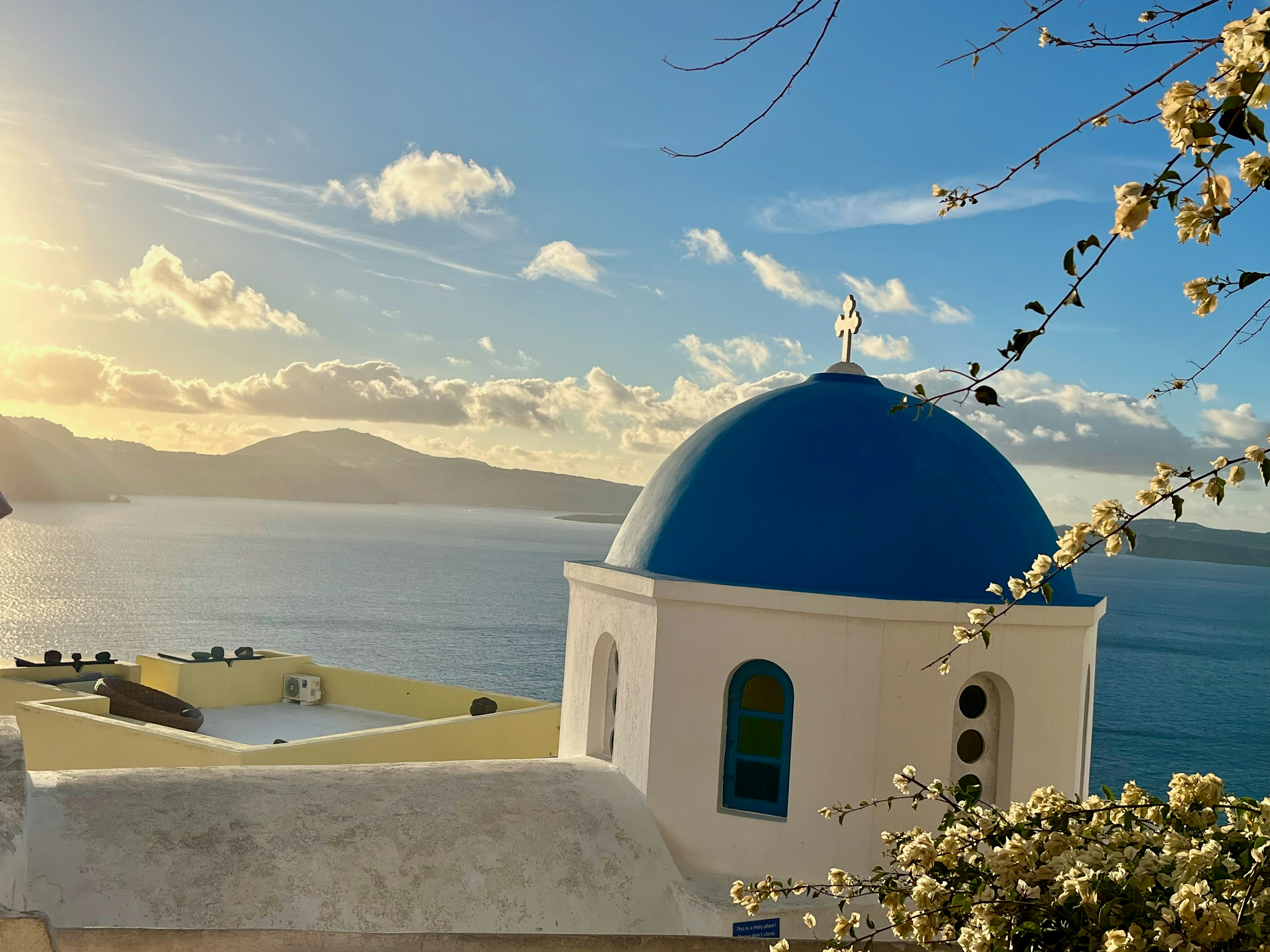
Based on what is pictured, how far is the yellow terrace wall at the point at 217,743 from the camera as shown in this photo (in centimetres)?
1675

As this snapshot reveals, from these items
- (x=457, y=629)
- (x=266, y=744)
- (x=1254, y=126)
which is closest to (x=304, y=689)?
(x=266, y=744)

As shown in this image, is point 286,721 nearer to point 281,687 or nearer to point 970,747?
point 281,687

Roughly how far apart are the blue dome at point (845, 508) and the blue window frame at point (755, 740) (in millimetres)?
845

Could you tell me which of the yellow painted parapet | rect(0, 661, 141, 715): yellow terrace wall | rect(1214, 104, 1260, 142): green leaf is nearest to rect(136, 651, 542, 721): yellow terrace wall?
the yellow painted parapet

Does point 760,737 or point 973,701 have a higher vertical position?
point 973,701

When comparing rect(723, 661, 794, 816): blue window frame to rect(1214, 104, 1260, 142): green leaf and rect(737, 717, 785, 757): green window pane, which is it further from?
rect(1214, 104, 1260, 142): green leaf

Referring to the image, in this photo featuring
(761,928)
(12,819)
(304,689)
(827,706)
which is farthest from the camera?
(304,689)

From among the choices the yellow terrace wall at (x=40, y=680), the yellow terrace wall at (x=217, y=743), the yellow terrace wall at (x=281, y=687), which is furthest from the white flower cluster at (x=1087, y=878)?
the yellow terrace wall at (x=40, y=680)

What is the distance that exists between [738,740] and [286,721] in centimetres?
1638

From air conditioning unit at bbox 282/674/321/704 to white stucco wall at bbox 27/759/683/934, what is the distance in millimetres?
16676

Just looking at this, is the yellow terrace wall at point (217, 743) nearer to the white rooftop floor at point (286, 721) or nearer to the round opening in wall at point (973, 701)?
the white rooftop floor at point (286, 721)

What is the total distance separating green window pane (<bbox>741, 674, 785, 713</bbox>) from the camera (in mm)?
10156

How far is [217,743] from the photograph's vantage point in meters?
16.7

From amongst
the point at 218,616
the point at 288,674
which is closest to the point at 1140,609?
the point at 218,616
